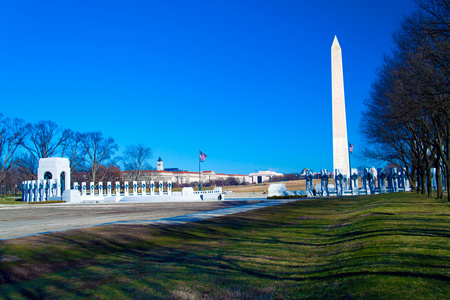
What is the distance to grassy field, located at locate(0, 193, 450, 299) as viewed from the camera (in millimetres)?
6477

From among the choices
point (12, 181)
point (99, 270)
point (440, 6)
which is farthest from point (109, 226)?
point (12, 181)

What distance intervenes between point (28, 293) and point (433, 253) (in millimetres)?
9006

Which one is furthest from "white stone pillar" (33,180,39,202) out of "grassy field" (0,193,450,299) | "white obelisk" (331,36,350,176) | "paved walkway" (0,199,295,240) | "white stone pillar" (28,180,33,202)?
"grassy field" (0,193,450,299)

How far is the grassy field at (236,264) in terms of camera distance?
255 inches

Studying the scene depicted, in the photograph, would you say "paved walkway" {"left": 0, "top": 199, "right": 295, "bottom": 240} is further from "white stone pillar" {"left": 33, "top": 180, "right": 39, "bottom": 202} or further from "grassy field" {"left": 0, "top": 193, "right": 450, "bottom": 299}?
"white stone pillar" {"left": 33, "top": 180, "right": 39, "bottom": 202}

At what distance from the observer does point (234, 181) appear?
18775cm

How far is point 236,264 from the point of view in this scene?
31.2 feet

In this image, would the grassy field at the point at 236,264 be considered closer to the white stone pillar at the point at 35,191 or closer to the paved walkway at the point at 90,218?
the paved walkway at the point at 90,218

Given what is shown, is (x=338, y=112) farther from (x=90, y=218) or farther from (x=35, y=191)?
(x=35, y=191)

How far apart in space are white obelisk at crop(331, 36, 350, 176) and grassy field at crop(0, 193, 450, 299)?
3318 cm

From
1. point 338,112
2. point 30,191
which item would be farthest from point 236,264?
point 30,191

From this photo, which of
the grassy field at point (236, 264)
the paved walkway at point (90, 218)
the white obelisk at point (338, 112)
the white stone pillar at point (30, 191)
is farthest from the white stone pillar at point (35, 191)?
the grassy field at point (236, 264)

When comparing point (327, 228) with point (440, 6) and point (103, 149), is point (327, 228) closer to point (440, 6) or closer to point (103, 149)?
point (440, 6)

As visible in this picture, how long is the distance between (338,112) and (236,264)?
40.0 metres
